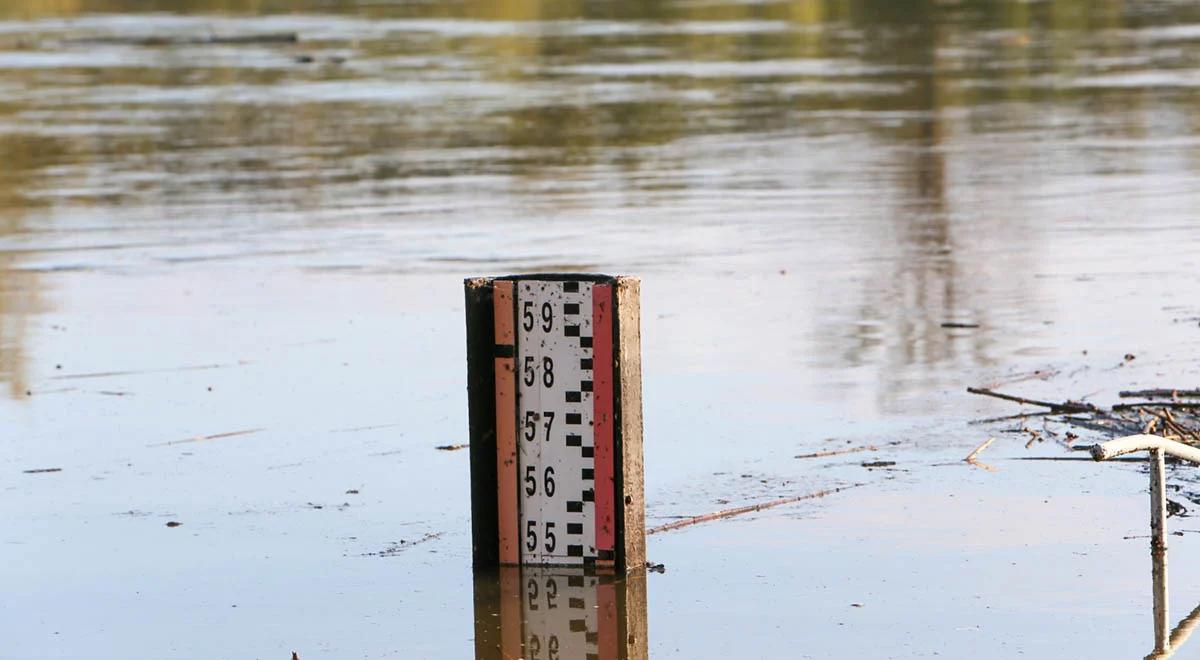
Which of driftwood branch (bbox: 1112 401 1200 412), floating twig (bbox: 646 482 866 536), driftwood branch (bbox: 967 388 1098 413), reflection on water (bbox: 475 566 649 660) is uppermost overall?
driftwood branch (bbox: 1112 401 1200 412)

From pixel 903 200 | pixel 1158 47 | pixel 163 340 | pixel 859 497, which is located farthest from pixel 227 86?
pixel 859 497

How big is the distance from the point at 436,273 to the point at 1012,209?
5.07 meters

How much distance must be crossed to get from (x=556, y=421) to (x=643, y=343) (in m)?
4.74

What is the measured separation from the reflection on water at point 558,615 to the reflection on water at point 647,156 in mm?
3625

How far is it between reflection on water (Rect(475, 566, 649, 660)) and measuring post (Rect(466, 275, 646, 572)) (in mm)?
83

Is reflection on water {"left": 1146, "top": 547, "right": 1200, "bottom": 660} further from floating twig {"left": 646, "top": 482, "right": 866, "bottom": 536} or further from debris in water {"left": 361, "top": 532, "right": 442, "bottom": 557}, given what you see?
debris in water {"left": 361, "top": 532, "right": 442, "bottom": 557}

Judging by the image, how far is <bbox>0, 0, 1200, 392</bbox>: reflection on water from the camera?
1519 cm

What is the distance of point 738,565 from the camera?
725 cm

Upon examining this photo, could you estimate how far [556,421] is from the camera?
23.4 ft

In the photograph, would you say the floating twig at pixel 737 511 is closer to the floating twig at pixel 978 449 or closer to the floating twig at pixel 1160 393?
the floating twig at pixel 978 449

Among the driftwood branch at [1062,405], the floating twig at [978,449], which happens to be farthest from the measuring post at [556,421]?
the driftwood branch at [1062,405]

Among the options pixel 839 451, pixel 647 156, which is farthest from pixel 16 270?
pixel 839 451

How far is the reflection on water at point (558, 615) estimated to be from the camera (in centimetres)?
645

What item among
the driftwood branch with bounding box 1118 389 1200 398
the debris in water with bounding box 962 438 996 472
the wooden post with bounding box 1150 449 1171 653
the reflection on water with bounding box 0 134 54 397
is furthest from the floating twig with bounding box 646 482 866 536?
the reflection on water with bounding box 0 134 54 397
